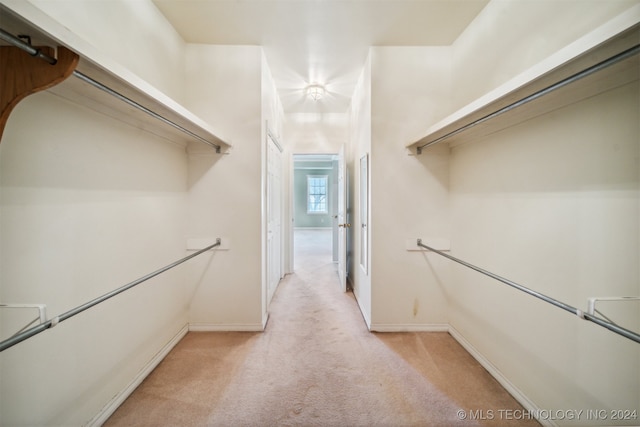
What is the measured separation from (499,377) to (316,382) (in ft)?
4.24

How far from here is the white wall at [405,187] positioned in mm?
2350

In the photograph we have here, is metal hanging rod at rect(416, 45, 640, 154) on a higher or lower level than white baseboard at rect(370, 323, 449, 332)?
higher

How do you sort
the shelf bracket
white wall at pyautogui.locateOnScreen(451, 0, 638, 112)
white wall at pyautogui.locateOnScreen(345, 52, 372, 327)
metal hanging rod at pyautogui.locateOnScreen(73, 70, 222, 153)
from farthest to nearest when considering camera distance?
white wall at pyautogui.locateOnScreen(345, 52, 372, 327)
white wall at pyautogui.locateOnScreen(451, 0, 638, 112)
metal hanging rod at pyautogui.locateOnScreen(73, 70, 222, 153)
the shelf bracket

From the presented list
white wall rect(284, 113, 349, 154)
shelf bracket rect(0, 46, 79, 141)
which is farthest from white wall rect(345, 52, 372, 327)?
shelf bracket rect(0, 46, 79, 141)

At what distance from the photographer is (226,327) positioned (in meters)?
2.37

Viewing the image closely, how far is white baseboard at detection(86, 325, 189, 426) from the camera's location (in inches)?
53.9

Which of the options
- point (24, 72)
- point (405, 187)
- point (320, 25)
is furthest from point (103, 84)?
point (405, 187)

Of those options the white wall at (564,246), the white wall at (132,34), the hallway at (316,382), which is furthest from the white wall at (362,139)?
the white wall at (132,34)

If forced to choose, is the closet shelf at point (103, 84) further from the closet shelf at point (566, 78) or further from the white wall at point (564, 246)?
the white wall at point (564, 246)

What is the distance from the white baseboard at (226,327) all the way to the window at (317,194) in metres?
7.99

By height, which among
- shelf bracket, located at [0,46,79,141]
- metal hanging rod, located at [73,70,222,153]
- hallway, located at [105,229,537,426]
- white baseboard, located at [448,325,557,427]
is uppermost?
metal hanging rod, located at [73,70,222,153]

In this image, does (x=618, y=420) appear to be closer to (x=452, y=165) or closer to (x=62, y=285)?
(x=452, y=165)

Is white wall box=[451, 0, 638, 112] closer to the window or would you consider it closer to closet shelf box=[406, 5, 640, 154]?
closet shelf box=[406, 5, 640, 154]

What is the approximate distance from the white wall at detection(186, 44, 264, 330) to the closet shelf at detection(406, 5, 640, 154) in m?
1.73
